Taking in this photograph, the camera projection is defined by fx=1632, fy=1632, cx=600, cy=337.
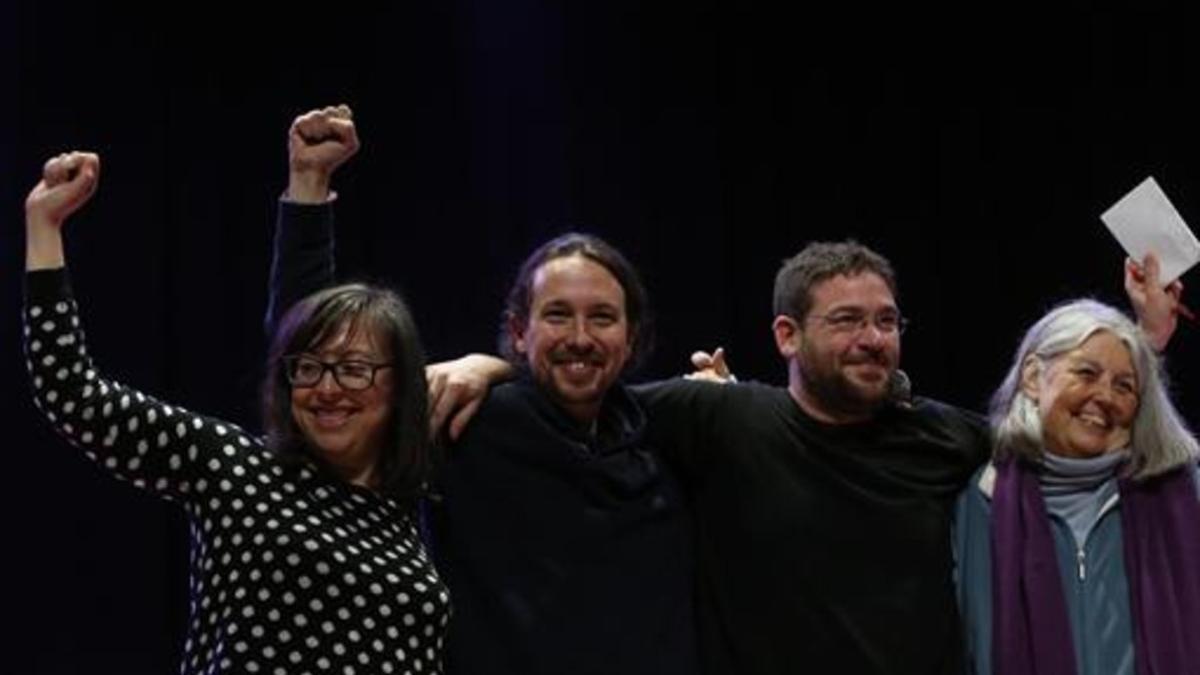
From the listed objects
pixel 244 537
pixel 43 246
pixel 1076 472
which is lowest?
pixel 1076 472

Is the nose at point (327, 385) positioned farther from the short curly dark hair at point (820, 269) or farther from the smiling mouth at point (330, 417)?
the short curly dark hair at point (820, 269)

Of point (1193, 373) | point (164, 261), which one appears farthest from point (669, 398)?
point (1193, 373)

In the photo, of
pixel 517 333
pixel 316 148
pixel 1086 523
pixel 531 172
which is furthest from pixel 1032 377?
pixel 531 172

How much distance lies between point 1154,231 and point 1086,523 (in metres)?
0.55

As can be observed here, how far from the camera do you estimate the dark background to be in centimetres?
395

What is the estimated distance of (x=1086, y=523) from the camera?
8.19 feet

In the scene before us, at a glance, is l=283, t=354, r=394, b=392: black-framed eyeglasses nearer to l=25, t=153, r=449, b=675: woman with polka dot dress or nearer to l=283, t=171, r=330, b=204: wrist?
l=25, t=153, r=449, b=675: woman with polka dot dress

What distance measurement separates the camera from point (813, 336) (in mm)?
2590

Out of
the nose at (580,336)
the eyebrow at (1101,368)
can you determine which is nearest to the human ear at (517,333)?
the nose at (580,336)

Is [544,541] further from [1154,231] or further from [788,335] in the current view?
[1154,231]

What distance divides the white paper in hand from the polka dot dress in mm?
1415

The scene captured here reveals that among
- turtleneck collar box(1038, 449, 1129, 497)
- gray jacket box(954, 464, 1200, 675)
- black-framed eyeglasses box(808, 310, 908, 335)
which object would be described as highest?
black-framed eyeglasses box(808, 310, 908, 335)

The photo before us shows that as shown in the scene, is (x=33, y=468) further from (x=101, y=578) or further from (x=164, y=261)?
(x=164, y=261)

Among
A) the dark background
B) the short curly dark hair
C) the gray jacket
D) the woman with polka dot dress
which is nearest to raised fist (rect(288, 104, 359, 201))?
the woman with polka dot dress
